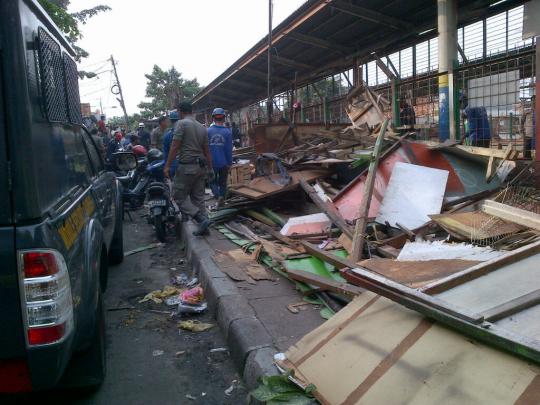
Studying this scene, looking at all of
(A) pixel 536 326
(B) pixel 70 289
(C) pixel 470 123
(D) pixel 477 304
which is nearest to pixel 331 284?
Result: (D) pixel 477 304

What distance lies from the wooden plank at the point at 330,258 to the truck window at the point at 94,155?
7.19ft

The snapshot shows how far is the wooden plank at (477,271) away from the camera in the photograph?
2623 millimetres

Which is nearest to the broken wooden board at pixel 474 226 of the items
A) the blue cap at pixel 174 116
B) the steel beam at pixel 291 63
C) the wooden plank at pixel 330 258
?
the wooden plank at pixel 330 258

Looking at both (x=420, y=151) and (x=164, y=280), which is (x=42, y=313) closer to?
(x=164, y=280)

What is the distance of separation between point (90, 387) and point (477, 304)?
94.5 inches

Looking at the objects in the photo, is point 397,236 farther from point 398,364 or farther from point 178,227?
point 178,227

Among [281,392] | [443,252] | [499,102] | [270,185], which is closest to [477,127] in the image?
[499,102]

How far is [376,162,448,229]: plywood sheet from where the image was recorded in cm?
513

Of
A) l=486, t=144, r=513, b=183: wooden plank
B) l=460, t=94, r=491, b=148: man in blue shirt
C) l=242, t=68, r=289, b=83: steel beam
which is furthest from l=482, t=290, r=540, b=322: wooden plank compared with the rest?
l=242, t=68, r=289, b=83: steel beam

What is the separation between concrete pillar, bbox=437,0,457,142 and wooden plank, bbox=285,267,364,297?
5.82 meters

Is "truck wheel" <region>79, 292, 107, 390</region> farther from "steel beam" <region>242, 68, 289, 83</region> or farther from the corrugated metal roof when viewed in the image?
"steel beam" <region>242, 68, 289, 83</region>

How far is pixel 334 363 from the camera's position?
250 cm

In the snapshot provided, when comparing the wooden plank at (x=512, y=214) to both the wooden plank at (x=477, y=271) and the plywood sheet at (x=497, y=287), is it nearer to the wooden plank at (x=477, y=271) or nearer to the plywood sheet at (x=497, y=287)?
the wooden plank at (x=477, y=271)

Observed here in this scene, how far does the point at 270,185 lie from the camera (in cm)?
714
